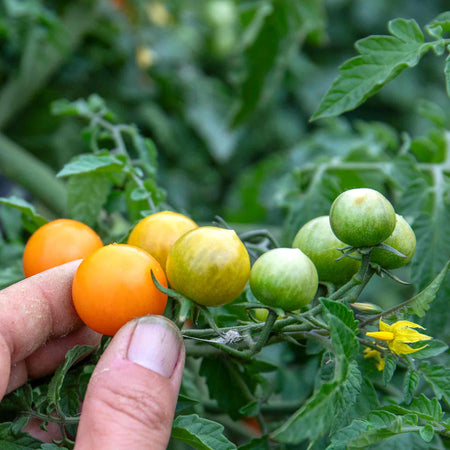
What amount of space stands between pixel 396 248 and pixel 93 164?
36 cm

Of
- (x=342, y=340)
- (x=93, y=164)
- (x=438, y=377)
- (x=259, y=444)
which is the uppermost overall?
(x=93, y=164)

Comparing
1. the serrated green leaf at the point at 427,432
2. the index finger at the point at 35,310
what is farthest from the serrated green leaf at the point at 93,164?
the serrated green leaf at the point at 427,432

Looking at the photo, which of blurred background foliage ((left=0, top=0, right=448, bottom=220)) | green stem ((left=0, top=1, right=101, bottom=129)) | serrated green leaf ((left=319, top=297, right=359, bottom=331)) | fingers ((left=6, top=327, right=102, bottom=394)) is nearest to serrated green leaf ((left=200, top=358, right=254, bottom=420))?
fingers ((left=6, top=327, right=102, bottom=394))

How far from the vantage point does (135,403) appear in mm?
481

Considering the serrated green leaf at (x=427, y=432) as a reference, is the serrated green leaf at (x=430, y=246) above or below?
above

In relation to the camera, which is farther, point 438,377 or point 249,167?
point 249,167

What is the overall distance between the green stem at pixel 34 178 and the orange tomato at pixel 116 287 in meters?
0.57

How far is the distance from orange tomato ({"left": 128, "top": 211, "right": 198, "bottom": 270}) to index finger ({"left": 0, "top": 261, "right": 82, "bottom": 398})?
76 millimetres

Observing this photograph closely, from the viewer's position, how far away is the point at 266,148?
1754 mm

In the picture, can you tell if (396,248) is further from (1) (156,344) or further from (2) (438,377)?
(1) (156,344)

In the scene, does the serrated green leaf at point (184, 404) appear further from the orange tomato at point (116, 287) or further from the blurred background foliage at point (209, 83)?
the blurred background foliage at point (209, 83)

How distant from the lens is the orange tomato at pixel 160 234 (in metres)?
0.57

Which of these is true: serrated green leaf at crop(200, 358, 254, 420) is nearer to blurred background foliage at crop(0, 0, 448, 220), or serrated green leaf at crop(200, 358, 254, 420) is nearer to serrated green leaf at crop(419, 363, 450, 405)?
serrated green leaf at crop(419, 363, 450, 405)

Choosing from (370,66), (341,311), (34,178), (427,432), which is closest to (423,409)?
(427,432)
